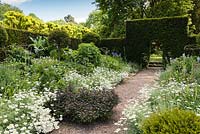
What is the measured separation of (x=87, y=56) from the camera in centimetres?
1288

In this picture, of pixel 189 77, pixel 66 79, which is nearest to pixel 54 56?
pixel 66 79

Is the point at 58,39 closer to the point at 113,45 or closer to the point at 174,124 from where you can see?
the point at 113,45

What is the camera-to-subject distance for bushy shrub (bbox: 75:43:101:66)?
12665mm

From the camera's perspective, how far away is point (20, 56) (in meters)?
11.1

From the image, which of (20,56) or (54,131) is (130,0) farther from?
(54,131)

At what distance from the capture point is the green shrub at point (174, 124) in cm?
321

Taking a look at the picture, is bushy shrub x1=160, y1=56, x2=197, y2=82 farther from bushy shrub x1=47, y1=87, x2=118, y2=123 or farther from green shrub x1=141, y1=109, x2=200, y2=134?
green shrub x1=141, y1=109, x2=200, y2=134

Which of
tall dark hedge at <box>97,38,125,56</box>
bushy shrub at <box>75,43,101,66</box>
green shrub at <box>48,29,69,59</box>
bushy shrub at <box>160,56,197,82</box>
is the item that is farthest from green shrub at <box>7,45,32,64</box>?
tall dark hedge at <box>97,38,125,56</box>

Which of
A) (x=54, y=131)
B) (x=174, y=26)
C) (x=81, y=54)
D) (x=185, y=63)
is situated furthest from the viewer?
(x=174, y=26)

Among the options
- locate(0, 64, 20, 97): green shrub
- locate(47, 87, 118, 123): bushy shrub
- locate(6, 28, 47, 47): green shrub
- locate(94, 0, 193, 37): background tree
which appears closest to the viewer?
locate(47, 87, 118, 123): bushy shrub

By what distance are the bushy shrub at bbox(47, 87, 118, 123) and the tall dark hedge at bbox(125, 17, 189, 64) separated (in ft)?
40.8

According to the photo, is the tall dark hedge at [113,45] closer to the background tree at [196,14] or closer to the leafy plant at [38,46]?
the leafy plant at [38,46]

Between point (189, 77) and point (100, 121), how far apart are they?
3.59 metres

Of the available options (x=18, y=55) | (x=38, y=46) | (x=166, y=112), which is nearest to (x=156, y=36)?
(x=38, y=46)
